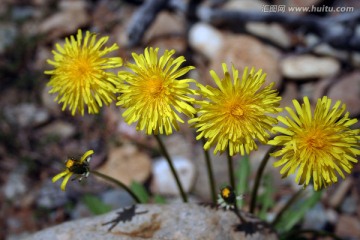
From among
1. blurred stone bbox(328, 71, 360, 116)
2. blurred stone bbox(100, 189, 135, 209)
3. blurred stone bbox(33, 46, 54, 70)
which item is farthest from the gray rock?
blurred stone bbox(33, 46, 54, 70)

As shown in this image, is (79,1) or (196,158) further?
(79,1)

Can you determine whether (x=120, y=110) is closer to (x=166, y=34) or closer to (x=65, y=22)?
(x=166, y=34)

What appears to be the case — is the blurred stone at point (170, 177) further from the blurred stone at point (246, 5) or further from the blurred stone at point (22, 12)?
the blurred stone at point (22, 12)

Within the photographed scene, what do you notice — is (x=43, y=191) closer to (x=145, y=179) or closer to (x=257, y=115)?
(x=145, y=179)

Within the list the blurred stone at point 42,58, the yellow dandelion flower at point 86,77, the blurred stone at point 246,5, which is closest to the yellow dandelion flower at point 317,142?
the yellow dandelion flower at point 86,77

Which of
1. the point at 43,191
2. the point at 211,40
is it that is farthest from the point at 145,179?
the point at 211,40
